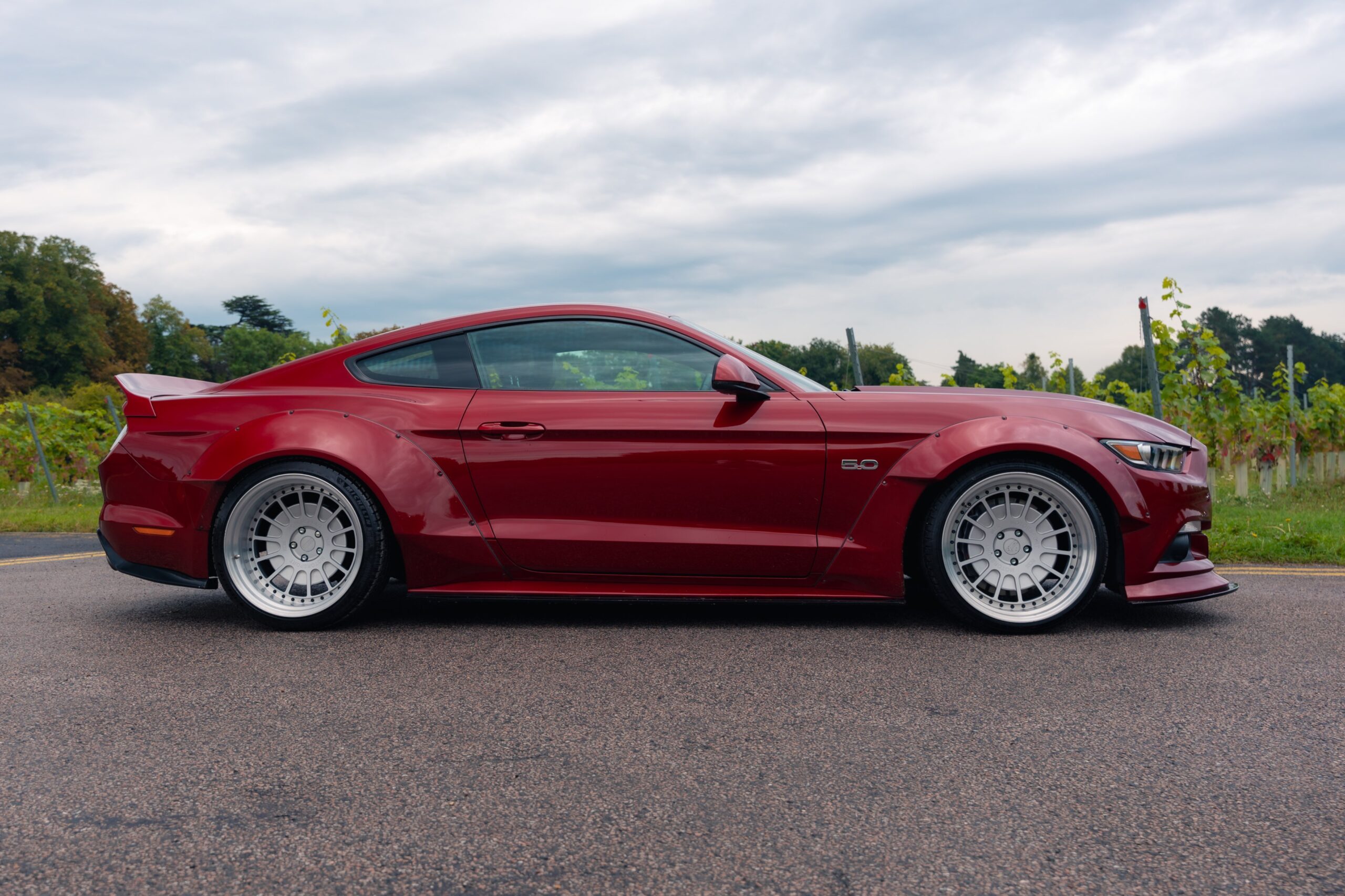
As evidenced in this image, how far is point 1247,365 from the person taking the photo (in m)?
93.1

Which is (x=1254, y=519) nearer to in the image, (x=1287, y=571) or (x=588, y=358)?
(x=1287, y=571)

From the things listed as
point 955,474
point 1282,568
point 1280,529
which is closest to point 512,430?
point 955,474

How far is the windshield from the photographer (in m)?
4.55

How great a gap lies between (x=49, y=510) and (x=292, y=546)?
869 cm

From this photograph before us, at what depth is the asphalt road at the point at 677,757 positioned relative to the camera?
2160 mm

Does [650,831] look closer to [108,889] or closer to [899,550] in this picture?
[108,889]

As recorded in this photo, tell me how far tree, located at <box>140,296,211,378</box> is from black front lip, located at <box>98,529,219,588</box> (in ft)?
341

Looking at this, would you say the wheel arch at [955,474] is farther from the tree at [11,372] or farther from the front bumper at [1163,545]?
the tree at [11,372]

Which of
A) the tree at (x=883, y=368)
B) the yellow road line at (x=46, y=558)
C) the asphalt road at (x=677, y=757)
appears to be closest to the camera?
the asphalt road at (x=677, y=757)

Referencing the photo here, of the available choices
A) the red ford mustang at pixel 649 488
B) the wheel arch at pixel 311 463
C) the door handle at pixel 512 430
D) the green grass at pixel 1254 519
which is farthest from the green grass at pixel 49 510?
the door handle at pixel 512 430

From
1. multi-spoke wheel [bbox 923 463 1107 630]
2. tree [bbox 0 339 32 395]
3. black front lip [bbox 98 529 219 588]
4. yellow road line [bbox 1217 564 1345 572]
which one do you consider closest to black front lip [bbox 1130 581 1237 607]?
multi-spoke wheel [bbox 923 463 1107 630]

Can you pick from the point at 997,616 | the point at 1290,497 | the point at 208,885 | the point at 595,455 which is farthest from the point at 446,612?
the point at 1290,497

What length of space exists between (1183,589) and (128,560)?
4735mm

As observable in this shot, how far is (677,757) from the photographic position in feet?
9.33
